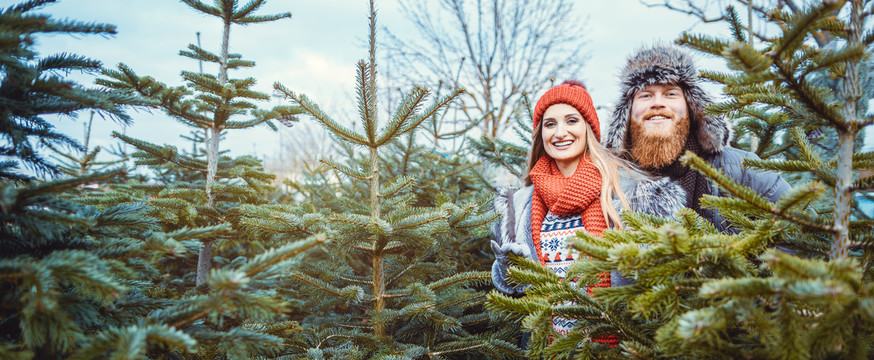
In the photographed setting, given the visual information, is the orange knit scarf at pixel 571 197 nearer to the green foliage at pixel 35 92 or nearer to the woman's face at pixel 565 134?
the woman's face at pixel 565 134

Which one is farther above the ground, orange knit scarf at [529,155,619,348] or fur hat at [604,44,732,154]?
fur hat at [604,44,732,154]

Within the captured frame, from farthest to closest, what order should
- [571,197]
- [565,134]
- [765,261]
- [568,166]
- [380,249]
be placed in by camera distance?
[568,166]
[565,134]
[571,197]
[380,249]
[765,261]

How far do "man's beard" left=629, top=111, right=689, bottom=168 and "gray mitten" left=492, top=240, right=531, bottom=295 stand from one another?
3.88 ft

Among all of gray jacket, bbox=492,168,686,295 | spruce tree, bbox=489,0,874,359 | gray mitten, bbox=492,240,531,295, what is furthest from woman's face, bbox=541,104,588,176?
spruce tree, bbox=489,0,874,359

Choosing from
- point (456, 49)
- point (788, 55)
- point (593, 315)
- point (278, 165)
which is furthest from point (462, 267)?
point (278, 165)

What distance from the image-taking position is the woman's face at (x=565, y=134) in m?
2.68

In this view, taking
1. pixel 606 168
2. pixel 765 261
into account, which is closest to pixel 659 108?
pixel 606 168

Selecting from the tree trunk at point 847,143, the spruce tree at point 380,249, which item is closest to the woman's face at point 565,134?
the spruce tree at point 380,249

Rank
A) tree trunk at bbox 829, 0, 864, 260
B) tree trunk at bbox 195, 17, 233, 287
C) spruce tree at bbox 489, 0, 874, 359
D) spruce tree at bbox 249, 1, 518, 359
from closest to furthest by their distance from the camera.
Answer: spruce tree at bbox 489, 0, 874, 359 → tree trunk at bbox 829, 0, 864, 260 → spruce tree at bbox 249, 1, 518, 359 → tree trunk at bbox 195, 17, 233, 287

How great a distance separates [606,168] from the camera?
2570 millimetres

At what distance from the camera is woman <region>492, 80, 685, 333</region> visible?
2367 mm

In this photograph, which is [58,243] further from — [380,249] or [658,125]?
[658,125]

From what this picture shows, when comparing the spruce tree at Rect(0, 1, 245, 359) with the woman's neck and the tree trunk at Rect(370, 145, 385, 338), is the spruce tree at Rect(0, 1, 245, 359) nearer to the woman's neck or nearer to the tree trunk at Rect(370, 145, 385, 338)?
the tree trunk at Rect(370, 145, 385, 338)

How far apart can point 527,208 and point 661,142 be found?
39.8 inches
